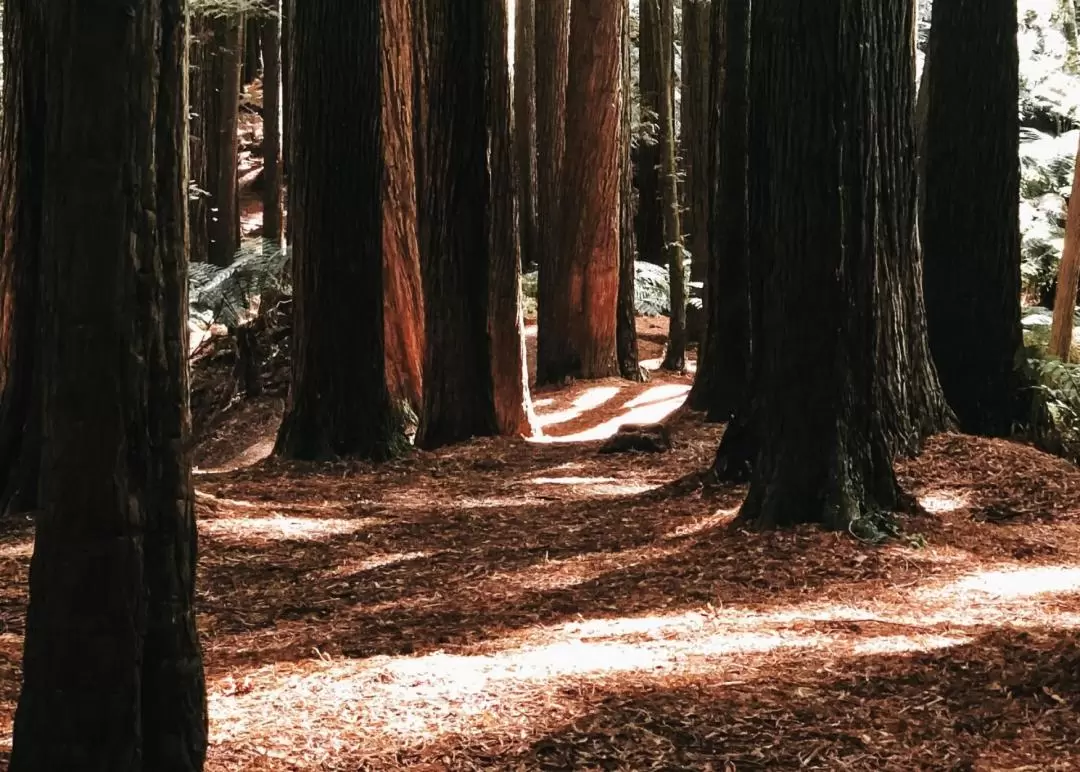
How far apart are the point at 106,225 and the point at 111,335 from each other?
25 centimetres

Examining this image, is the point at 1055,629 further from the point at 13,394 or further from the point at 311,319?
the point at 311,319

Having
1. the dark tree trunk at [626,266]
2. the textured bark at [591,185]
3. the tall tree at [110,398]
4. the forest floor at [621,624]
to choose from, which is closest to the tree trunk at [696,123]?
the dark tree trunk at [626,266]

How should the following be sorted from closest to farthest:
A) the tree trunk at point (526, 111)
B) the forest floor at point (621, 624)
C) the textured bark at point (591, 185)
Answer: the forest floor at point (621, 624) → the textured bark at point (591, 185) → the tree trunk at point (526, 111)

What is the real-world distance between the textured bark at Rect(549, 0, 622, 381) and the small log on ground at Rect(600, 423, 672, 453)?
5470 mm

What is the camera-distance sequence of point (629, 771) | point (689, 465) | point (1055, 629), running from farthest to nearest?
point (689, 465) → point (1055, 629) → point (629, 771)

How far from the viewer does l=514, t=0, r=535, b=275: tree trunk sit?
71.4 ft

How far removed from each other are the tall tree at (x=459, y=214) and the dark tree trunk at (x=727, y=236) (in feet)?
6.53

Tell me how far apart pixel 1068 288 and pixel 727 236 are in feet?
14.1

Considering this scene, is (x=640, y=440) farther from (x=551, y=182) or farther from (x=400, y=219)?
(x=551, y=182)

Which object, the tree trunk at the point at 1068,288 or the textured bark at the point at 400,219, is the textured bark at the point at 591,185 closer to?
the textured bark at the point at 400,219

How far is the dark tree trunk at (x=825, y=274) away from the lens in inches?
247

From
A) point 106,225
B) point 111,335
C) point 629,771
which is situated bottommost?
point 629,771

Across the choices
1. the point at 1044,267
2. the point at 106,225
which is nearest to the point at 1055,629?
the point at 106,225

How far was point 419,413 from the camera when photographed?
1123 centimetres
